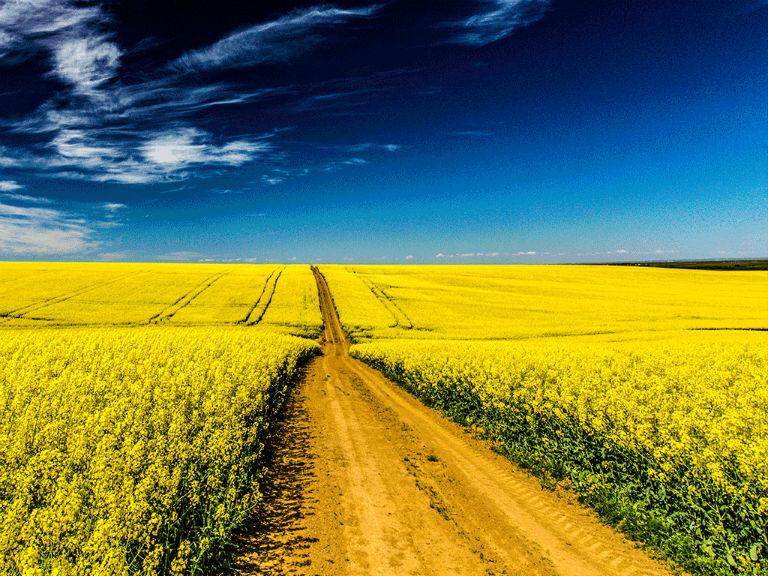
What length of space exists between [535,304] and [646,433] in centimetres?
4318

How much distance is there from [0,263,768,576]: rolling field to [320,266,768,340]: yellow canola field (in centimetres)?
1892

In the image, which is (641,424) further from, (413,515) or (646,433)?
(413,515)

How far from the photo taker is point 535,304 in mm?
48969

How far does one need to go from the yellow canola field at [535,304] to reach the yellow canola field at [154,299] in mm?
6541

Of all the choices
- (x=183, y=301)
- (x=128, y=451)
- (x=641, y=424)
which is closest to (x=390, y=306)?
(x=183, y=301)

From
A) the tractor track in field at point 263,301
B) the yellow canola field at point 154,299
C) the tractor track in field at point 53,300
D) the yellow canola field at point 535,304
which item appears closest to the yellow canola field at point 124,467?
the yellow canola field at point 535,304

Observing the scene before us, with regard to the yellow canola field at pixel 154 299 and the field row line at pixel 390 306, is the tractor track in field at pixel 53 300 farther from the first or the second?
the field row line at pixel 390 306

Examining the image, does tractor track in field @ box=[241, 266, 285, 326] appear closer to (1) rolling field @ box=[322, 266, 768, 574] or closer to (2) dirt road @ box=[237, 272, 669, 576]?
(1) rolling field @ box=[322, 266, 768, 574]

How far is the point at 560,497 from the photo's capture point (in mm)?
7848

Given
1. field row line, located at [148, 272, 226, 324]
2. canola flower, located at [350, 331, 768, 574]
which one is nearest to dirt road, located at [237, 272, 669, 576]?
canola flower, located at [350, 331, 768, 574]

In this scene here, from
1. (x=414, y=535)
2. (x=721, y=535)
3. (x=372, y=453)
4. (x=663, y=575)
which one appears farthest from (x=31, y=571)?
(x=721, y=535)

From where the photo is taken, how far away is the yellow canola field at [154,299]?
124ft

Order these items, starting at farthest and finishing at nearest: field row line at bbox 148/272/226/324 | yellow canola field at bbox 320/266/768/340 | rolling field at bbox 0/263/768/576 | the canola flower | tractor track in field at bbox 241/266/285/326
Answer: tractor track in field at bbox 241/266/285/326 → field row line at bbox 148/272/226/324 → yellow canola field at bbox 320/266/768/340 → the canola flower → rolling field at bbox 0/263/768/576

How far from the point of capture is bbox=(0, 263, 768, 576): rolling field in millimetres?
5332
